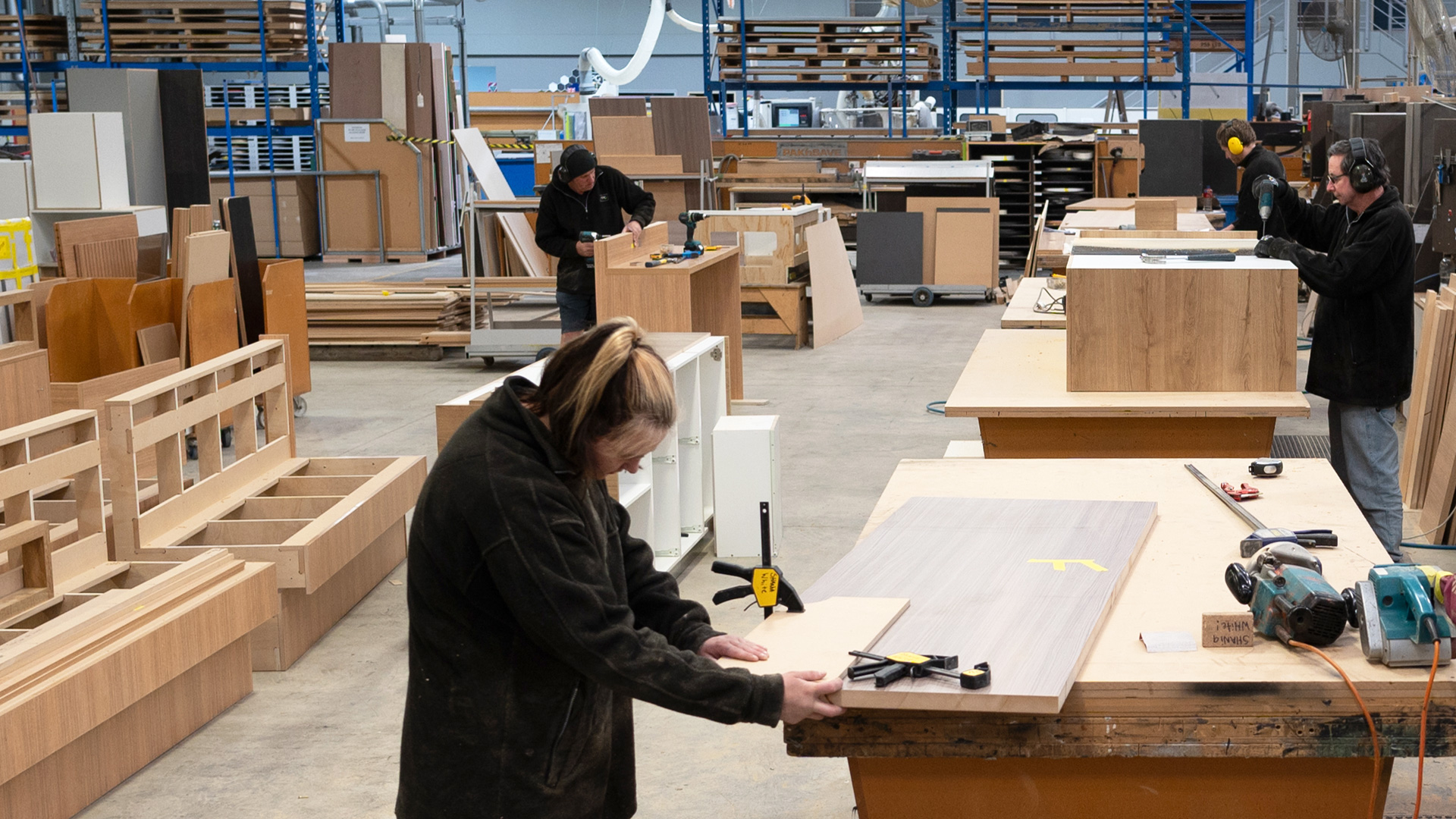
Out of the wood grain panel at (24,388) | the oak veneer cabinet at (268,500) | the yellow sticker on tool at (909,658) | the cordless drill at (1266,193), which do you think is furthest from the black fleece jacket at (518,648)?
the cordless drill at (1266,193)

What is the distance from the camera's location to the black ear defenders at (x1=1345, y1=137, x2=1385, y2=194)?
16.0 feet

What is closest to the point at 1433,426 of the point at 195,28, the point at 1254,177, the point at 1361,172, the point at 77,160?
the point at 1361,172

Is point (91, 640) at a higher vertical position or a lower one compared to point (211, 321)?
lower

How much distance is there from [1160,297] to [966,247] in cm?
923

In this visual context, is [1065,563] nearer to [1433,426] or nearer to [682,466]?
[682,466]

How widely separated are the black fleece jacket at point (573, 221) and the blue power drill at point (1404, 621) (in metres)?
6.48

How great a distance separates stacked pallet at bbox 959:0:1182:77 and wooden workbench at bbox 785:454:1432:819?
48.4 feet

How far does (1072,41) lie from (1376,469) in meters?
13.0

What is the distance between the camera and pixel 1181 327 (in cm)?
441

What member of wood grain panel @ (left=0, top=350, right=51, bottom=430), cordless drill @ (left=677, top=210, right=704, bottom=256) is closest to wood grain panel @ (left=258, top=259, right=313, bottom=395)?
cordless drill @ (left=677, top=210, right=704, bottom=256)

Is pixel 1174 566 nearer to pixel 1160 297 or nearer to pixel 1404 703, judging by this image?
pixel 1404 703

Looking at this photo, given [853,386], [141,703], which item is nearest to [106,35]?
[853,386]

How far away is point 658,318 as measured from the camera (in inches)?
281

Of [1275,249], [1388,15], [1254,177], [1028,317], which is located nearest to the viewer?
[1275,249]
